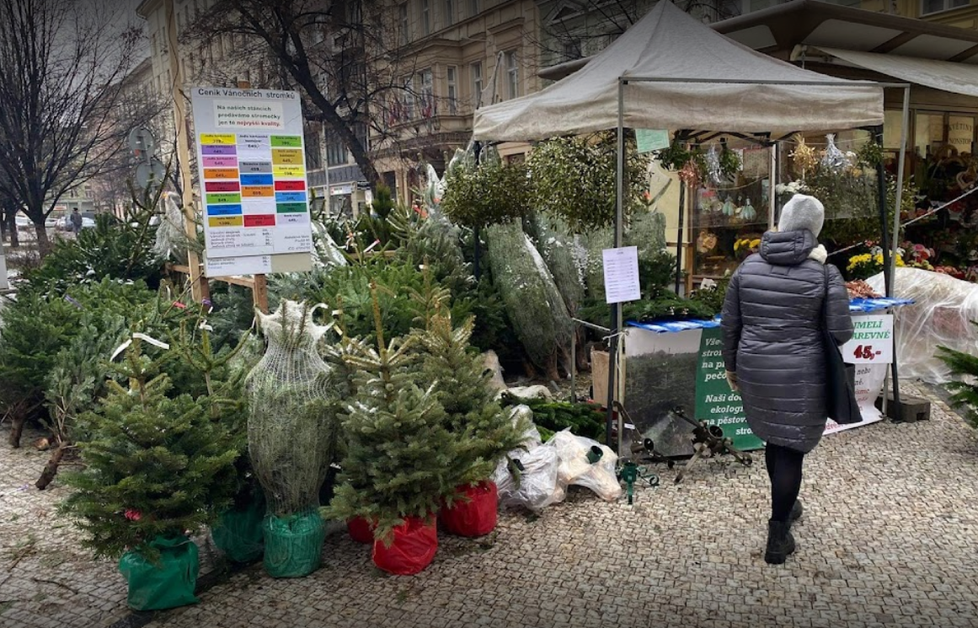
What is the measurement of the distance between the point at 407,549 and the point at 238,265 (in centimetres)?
191

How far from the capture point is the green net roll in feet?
11.3

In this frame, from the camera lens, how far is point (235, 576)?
353cm

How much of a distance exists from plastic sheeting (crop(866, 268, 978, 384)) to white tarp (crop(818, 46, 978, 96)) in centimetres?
261

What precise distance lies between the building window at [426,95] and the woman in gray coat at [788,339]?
9.50 m

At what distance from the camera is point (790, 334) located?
11.2ft

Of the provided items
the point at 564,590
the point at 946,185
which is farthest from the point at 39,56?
the point at 946,185

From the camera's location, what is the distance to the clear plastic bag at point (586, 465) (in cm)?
431

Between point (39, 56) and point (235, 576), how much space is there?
9.62m

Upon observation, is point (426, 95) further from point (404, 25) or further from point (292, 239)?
point (292, 239)

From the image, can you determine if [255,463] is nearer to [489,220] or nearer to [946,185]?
[489,220]

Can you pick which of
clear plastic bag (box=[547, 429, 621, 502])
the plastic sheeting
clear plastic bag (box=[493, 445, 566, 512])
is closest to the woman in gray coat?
clear plastic bag (box=[547, 429, 621, 502])

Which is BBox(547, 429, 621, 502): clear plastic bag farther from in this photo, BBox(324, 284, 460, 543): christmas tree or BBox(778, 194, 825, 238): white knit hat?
BBox(778, 194, 825, 238): white knit hat

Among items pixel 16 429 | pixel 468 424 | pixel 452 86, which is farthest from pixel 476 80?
pixel 468 424

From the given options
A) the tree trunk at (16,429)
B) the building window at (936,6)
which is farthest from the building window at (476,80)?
the building window at (936,6)
